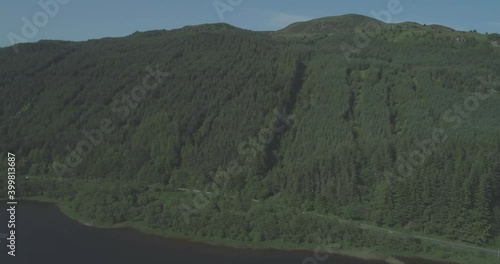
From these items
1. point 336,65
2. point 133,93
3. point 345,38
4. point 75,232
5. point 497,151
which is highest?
point 345,38

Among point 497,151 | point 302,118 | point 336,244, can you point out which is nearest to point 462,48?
point 302,118

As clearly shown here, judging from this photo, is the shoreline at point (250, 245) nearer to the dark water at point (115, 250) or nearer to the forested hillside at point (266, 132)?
the dark water at point (115, 250)

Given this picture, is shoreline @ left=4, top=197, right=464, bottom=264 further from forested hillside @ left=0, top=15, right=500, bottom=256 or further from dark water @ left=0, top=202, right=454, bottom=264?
forested hillside @ left=0, top=15, right=500, bottom=256

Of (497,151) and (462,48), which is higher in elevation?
(462,48)

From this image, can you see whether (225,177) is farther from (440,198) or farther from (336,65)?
(336,65)

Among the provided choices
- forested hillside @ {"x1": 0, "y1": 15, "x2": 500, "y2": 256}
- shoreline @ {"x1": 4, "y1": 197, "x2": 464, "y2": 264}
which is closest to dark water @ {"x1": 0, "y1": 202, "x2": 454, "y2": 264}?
shoreline @ {"x1": 4, "y1": 197, "x2": 464, "y2": 264}

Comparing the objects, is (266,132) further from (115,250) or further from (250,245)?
(115,250)
